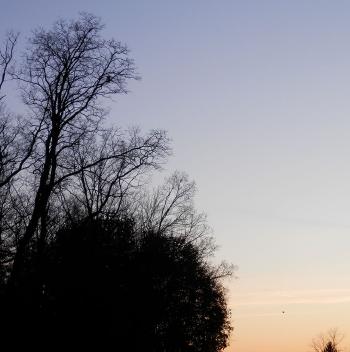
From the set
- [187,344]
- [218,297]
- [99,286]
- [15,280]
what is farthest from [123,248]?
[218,297]

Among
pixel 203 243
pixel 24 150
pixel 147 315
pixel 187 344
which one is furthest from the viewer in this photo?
pixel 203 243

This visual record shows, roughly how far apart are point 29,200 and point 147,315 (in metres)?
12.7

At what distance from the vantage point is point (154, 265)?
4316 centimetres

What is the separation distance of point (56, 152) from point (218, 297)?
36111mm

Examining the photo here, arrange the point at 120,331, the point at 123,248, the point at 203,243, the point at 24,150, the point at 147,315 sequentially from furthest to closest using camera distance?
the point at 203,243, the point at 147,315, the point at 123,248, the point at 120,331, the point at 24,150

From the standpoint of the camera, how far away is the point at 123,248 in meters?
37.8

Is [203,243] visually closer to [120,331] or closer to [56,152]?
[120,331]

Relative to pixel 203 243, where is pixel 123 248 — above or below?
below

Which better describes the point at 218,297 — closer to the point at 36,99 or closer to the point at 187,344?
the point at 187,344

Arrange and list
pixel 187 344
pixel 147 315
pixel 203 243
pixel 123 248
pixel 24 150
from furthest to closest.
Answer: pixel 203 243 < pixel 187 344 < pixel 147 315 < pixel 123 248 < pixel 24 150

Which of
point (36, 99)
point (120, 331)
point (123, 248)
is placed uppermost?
point (36, 99)

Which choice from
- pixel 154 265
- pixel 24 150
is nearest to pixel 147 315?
pixel 154 265

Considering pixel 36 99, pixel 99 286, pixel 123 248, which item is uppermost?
pixel 36 99

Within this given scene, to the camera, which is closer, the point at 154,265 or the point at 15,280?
the point at 15,280
